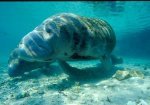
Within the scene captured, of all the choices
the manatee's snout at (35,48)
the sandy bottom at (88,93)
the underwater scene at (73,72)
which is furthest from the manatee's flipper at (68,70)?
the manatee's snout at (35,48)

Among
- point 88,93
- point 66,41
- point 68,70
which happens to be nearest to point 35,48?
point 66,41

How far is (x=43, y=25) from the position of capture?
8.30 metres

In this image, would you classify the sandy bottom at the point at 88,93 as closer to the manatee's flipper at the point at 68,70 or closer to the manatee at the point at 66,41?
the manatee's flipper at the point at 68,70

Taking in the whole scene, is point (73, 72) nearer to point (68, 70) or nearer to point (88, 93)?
point (68, 70)

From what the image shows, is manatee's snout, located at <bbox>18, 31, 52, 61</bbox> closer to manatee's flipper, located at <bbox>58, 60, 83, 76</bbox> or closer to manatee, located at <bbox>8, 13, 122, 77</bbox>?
manatee, located at <bbox>8, 13, 122, 77</bbox>

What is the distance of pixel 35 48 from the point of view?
7.52 m

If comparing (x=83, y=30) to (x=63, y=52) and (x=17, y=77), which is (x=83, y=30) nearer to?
(x=63, y=52)

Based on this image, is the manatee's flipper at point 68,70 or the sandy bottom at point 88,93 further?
the manatee's flipper at point 68,70

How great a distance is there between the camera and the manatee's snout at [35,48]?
7.55m

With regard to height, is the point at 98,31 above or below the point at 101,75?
above

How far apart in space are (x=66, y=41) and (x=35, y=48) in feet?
3.72

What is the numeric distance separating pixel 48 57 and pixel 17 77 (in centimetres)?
531

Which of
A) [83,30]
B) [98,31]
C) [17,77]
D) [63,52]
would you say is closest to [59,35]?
[63,52]

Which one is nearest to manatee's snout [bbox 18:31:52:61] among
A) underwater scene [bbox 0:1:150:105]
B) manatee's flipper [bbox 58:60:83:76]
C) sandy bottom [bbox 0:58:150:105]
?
underwater scene [bbox 0:1:150:105]
